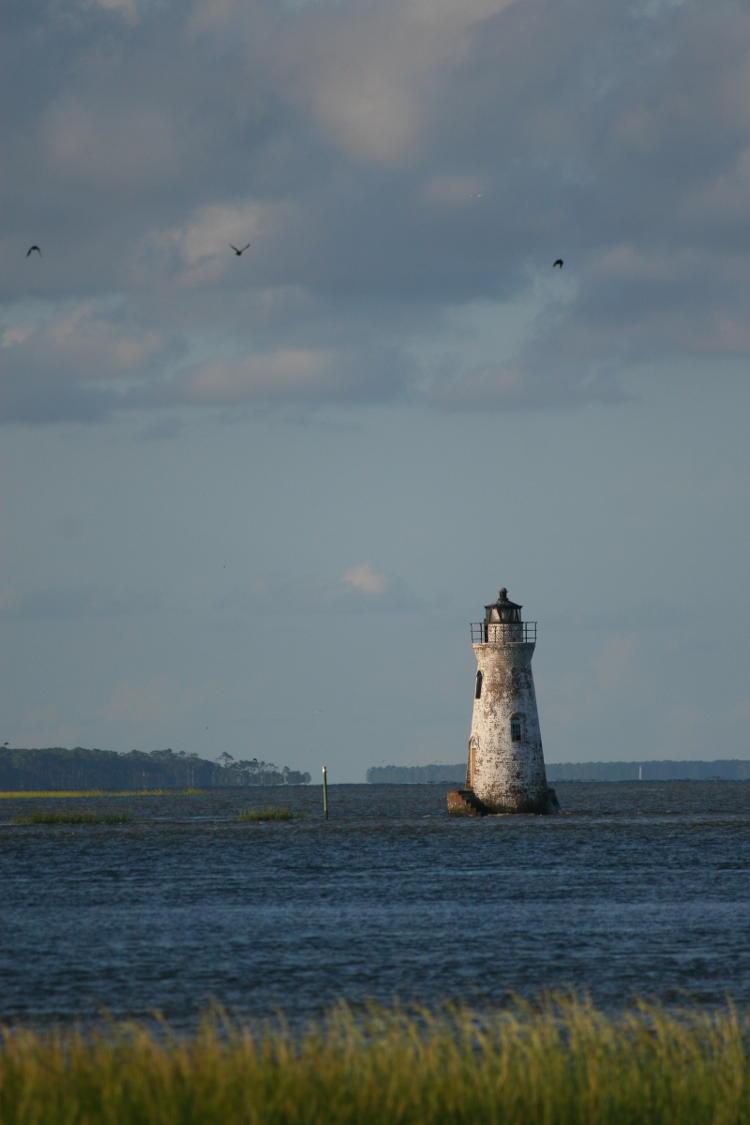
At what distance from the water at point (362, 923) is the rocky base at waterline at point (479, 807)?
1.79 m

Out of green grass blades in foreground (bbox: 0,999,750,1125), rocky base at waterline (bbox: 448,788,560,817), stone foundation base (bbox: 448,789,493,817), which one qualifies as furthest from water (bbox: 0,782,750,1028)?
green grass blades in foreground (bbox: 0,999,750,1125)

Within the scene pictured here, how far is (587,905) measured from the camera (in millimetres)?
52281

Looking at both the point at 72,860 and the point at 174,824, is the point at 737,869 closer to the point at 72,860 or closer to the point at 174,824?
the point at 72,860

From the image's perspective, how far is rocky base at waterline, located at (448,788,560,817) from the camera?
301ft

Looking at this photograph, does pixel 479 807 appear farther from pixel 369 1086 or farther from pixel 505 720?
pixel 369 1086

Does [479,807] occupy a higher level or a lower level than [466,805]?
lower

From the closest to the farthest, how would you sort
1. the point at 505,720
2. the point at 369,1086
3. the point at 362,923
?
the point at 369,1086 → the point at 362,923 → the point at 505,720

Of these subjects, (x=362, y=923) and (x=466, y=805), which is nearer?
(x=362, y=923)

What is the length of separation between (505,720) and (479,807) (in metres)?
7.21

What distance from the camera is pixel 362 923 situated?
47094 millimetres

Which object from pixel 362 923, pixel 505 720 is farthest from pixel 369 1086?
pixel 505 720

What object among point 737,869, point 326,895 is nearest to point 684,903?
point 326,895

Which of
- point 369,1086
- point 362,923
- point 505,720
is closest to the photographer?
point 369,1086

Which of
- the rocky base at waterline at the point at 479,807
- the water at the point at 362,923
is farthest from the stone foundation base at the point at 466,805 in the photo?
the water at the point at 362,923
